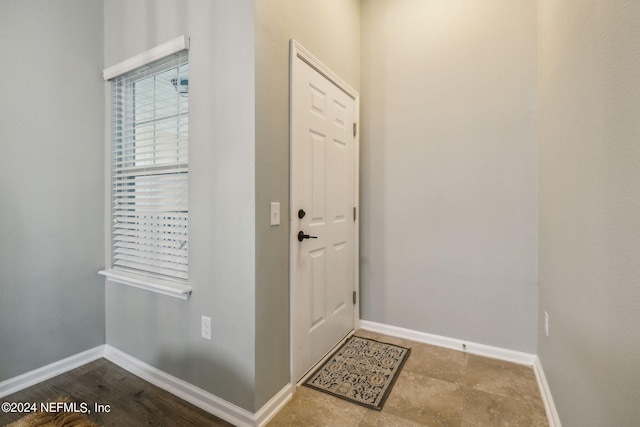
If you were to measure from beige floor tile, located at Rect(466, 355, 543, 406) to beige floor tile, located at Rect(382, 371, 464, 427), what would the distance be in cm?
17

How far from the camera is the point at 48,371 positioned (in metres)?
1.93

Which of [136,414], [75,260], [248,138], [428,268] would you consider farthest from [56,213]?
[428,268]

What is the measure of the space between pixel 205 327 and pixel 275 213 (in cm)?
76

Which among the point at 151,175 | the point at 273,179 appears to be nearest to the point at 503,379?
the point at 273,179

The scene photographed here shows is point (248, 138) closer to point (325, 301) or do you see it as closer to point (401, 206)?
point (325, 301)

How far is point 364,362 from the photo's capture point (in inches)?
83.9

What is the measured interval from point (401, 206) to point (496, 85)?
1.13 metres

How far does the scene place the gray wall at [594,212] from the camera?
31.4 inches

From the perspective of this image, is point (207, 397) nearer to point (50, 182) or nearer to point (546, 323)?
point (50, 182)

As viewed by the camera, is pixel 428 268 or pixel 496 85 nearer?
pixel 496 85

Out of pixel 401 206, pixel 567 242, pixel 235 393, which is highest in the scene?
pixel 401 206

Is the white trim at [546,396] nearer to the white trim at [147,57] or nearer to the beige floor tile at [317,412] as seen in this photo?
the beige floor tile at [317,412]

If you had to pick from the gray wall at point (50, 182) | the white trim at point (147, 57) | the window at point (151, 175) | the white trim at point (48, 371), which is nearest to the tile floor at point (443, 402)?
the window at point (151, 175)

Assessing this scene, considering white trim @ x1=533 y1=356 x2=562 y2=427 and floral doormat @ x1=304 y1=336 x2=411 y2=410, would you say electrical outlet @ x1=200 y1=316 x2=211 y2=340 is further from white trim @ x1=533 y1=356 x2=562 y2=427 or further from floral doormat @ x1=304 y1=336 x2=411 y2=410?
white trim @ x1=533 y1=356 x2=562 y2=427
